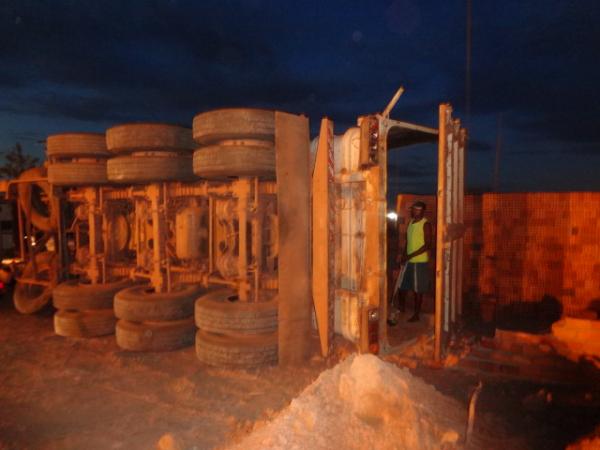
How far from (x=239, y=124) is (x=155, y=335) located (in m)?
3.50

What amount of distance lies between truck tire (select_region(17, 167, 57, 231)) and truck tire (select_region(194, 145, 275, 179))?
4781mm

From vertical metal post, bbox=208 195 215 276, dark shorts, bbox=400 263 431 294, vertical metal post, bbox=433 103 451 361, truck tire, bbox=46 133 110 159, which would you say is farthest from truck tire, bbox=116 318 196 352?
vertical metal post, bbox=433 103 451 361

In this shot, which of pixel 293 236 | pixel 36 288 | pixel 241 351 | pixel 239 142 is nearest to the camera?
pixel 293 236

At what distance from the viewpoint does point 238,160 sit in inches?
227

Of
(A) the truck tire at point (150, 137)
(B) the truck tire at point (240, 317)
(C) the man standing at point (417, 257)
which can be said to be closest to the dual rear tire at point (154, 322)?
(B) the truck tire at point (240, 317)

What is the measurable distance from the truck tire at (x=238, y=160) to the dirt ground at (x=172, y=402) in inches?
107

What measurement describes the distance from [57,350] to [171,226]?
8.84 ft

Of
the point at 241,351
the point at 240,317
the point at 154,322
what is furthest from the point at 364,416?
the point at 154,322

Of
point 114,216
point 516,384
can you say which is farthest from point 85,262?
point 516,384

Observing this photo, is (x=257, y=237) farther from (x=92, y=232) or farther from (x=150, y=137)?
(x=92, y=232)

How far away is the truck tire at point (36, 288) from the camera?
895cm

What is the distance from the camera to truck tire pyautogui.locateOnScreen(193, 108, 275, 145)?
581 cm

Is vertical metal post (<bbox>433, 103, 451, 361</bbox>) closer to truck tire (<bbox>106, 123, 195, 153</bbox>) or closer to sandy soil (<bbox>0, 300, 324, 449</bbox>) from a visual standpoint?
sandy soil (<bbox>0, 300, 324, 449</bbox>)

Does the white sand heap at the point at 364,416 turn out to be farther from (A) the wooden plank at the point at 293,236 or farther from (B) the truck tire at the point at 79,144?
(B) the truck tire at the point at 79,144
